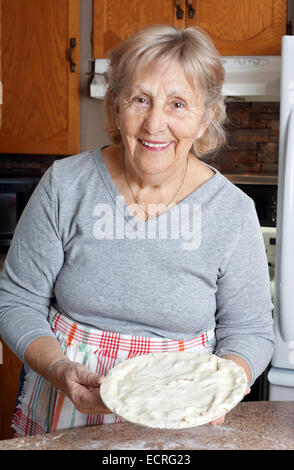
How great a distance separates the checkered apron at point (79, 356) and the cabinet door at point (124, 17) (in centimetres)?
159

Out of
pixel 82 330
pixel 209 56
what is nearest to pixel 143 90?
pixel 209 56

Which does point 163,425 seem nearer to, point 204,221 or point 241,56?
point 204,221

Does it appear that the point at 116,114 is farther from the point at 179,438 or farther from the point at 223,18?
the point at 223,18

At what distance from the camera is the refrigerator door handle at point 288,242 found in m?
1.77

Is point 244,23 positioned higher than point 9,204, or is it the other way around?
point 244,23

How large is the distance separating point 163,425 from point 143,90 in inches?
25.7

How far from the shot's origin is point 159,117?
116 cm

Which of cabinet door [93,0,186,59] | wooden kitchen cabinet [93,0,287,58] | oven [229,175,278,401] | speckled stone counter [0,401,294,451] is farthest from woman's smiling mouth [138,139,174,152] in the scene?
cabinet door [93,0,186,59]

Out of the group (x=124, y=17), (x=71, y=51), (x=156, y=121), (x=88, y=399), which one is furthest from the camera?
(x=71, y=51)

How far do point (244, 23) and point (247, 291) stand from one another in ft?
4.85

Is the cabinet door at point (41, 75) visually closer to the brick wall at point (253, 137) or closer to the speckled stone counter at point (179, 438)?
the brick wall at point (253, 137)

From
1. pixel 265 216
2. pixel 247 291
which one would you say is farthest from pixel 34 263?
pixel 265 216

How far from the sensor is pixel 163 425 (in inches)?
34.5

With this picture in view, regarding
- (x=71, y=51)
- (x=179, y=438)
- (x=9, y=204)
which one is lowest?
(x=179, y=438)
